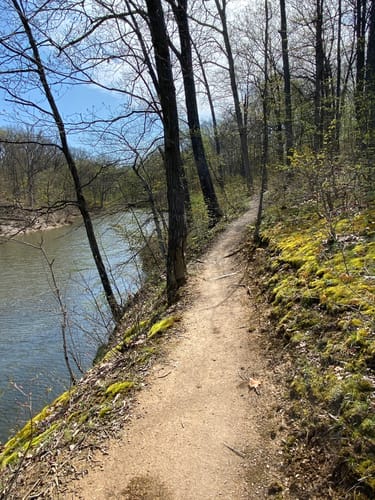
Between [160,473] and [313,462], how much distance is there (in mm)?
1141

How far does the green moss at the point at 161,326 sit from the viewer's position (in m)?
4.83

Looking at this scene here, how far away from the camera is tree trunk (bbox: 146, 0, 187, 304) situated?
5.09m

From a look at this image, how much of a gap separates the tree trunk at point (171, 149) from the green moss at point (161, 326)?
29.7 inches

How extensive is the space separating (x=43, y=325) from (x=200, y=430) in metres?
7.55

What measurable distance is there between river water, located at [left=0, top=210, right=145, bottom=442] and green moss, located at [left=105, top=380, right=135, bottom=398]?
823mm

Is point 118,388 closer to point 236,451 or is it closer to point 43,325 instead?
point 236,451

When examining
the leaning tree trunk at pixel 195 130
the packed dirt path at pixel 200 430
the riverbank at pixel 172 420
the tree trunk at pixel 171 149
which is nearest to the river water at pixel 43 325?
the riverbank at pixel 172 420

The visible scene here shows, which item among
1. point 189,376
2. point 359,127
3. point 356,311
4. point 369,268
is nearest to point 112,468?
point 189,376

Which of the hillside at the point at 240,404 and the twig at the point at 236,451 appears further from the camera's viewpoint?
the twig at the point at 236,451

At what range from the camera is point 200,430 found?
2891 millimetres

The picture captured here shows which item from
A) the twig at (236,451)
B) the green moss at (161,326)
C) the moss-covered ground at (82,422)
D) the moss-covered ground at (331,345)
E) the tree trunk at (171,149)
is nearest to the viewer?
the moss-covered ground at (331,345)

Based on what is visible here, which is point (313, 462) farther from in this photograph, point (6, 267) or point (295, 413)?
point (6, 267)

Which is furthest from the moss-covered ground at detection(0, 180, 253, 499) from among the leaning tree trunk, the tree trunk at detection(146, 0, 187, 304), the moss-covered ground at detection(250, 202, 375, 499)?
the leaning tree trunk

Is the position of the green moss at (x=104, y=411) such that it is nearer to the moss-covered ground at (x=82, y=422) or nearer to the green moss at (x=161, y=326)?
the moss-covered ground at (x=82, y=422)
